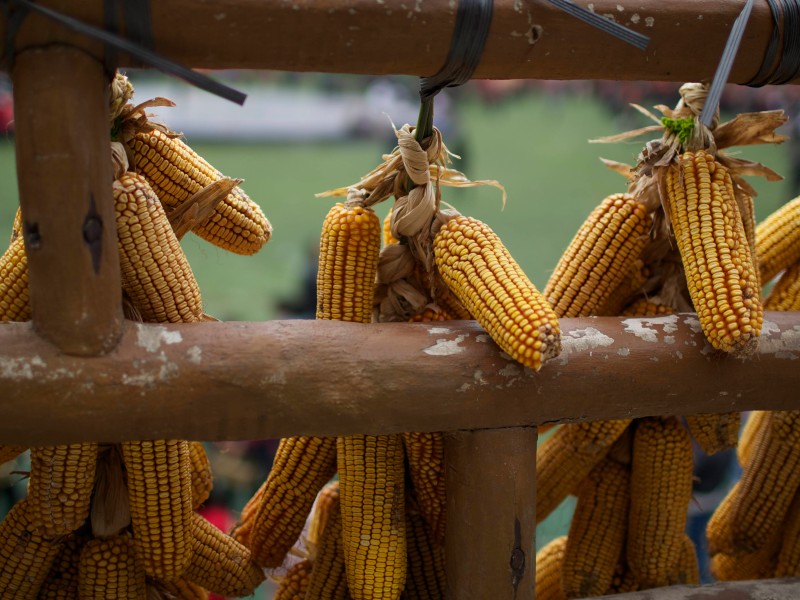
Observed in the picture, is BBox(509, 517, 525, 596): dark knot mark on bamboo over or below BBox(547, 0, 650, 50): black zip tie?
below

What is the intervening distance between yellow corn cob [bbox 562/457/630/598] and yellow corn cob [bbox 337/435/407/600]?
2.37ft

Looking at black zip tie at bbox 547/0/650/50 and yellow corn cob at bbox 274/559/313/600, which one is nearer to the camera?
black zip tie at bbox 547/0/650/50

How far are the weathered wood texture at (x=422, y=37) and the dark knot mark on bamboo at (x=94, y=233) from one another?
31 centimetres

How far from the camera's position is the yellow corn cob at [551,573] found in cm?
265

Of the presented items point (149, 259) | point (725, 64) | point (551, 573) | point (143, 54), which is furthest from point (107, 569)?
point (725, 64)

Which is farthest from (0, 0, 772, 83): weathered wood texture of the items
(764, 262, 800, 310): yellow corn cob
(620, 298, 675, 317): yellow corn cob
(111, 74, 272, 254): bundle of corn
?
(764, 262, 800, 310): yellow corn cob

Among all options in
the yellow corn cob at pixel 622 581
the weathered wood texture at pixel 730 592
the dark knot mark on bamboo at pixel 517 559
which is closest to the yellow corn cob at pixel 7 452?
the dark knot mark on bamboo at pixel 517 559

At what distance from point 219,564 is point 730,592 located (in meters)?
1.47

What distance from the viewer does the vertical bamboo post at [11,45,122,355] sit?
146cm

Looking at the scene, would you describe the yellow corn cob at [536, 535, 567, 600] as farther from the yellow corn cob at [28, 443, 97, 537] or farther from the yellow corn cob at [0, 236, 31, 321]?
the yellow corn cob at [0, 236, 31, 321]

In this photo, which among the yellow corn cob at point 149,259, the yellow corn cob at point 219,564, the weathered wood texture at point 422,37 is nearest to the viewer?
the weathered wood texture at point 422,37

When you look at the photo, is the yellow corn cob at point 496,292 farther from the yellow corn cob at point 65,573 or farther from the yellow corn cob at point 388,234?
the yellow corn cob at point 65,573

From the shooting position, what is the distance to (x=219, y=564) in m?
2.24

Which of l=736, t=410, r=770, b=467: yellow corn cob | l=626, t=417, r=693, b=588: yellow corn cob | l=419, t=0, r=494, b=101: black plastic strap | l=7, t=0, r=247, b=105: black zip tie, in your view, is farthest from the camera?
l=736, t=410, r=770, b=467: yellow corn cob
